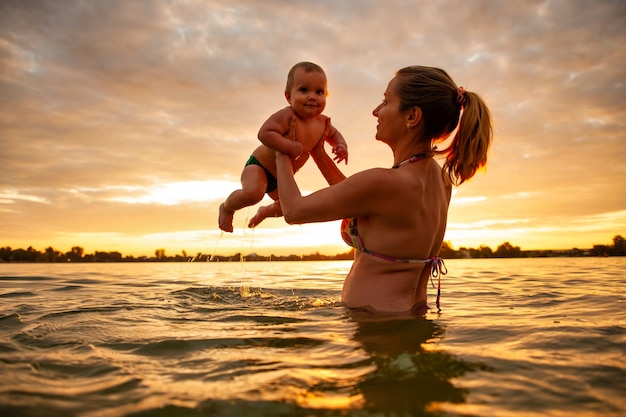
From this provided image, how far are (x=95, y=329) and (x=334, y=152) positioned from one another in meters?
2.55

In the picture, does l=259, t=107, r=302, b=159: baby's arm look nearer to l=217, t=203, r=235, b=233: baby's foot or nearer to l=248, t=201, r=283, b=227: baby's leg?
l=248, t=201, r=283, b=227: baby's leg

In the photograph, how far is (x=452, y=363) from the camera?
2385 mm

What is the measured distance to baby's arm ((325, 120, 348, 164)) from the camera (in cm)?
446

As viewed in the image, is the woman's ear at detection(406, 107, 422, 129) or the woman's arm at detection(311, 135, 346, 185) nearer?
the woman's ear at detection(406, 107, 422, 129)

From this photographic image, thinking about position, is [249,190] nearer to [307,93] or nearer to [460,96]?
[307,93]

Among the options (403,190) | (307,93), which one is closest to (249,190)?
(307,93)

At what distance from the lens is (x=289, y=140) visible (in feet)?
13.2

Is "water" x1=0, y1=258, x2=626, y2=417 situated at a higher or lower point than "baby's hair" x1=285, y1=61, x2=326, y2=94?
lower

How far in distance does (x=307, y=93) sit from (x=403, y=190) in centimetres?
146

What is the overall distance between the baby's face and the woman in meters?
0.70

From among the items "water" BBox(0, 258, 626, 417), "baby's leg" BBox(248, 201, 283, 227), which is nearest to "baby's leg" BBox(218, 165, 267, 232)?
"baby's leg" BBox(248, 201, 283, 227)

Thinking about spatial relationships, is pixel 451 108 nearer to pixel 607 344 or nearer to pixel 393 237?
pixel 393 237

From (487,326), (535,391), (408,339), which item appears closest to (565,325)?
(487,326)

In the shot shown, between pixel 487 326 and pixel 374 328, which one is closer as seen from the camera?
pixel 374 328
